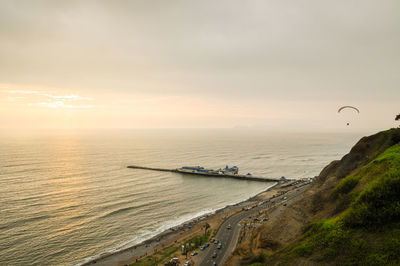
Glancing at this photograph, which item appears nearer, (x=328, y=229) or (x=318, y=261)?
(x=318, y=261)

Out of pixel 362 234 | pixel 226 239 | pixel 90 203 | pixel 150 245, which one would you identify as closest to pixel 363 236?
pixel 362 234

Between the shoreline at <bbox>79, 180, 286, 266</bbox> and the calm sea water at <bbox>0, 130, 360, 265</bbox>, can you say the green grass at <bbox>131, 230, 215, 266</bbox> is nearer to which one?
the shoreline at <bbox>79, 180, 286, 266</bbox>

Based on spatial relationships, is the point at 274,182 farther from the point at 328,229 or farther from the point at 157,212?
the point at 328,229

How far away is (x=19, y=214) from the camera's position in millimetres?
61281

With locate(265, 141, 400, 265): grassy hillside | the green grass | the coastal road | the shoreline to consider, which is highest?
locate(265, 141, 400, 265): grassy hillside

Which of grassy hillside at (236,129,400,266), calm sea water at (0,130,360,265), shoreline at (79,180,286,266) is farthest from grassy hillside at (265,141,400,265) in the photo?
calm sea water at (0,130,360,265)

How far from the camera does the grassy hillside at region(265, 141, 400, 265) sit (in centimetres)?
1886

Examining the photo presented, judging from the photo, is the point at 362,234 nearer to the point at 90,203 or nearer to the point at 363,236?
the point at 363,236

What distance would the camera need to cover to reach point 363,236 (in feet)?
68.6

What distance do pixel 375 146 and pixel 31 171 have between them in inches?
5587

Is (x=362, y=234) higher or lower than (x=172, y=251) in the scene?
higher

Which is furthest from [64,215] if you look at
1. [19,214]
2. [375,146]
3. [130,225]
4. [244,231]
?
[375,146]

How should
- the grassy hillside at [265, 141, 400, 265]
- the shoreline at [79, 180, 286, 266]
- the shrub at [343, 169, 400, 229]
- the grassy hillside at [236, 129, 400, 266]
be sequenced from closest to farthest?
the grassy hillside at [265, 141, 400, 265], the grassy hillside at [236, 129, 400, 266], the shrub at [343, 169, 400, 229], the shoreline at [79, 180, 286, 266]

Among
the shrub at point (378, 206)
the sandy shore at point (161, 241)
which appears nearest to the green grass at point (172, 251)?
the sandy shore at point (161, 241)
